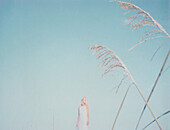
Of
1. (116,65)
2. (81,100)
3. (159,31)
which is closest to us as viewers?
(159,31)

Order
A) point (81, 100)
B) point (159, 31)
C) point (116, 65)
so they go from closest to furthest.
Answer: point (159, 31) < point (116, 65) < point (81, 100)

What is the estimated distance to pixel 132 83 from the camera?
4.10ft

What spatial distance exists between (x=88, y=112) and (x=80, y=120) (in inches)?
7.8

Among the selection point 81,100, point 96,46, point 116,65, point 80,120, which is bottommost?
point 80,120

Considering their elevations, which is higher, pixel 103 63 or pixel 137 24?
pixel 137 24

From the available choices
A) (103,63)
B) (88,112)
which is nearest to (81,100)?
(88,112)

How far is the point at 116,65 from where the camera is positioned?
130 cm

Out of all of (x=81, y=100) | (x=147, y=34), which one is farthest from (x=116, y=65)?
(x=81, y=100)

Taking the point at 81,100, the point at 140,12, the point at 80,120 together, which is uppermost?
the point at 140,12

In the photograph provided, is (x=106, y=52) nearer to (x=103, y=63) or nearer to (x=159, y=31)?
(x=103, y=63)

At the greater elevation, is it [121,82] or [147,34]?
[147,34]

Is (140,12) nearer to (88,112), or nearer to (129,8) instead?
(129,8)

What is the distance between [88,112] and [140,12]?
2.39m

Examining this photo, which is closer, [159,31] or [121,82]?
[159,31]
